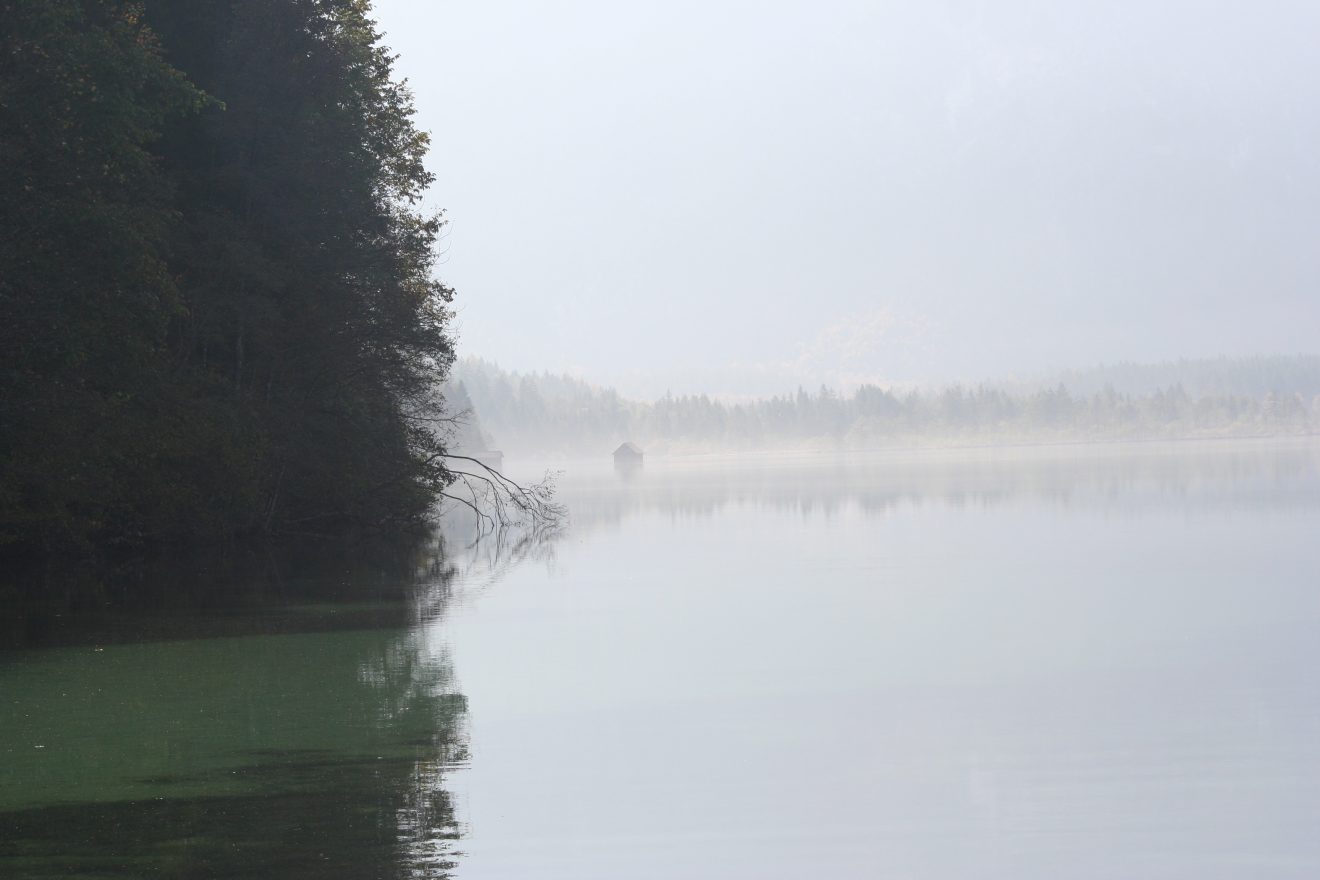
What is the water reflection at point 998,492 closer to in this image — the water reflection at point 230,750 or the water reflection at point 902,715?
the water reflection at point 902,715

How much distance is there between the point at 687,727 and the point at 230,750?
394 cm

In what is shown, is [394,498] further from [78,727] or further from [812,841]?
[812,841]

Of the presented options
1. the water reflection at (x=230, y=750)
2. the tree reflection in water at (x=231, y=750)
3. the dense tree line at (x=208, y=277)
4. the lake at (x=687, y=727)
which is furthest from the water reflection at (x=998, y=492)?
the water reflection at (x=230, y=750)

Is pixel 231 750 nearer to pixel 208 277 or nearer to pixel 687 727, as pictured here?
pixel 687 727

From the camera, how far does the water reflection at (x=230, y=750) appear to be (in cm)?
944

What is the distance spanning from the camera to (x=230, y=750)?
12.6 m

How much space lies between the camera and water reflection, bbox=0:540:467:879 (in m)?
9.44

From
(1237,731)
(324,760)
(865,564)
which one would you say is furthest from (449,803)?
(865,564)

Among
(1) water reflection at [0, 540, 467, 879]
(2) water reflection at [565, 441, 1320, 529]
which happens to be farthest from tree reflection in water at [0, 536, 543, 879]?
(2) water reflection at [565, 441, 1320, 529]

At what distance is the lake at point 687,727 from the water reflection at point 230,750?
1.8 inches

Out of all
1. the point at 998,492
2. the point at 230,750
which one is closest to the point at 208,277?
the point at 230,750

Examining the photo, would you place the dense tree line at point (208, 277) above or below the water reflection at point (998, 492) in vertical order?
above

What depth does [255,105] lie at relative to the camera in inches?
1425

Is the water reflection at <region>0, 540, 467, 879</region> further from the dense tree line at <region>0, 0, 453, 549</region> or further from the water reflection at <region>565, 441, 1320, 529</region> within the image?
the water reflection at <region>565, 441, 1320, 529</region>
